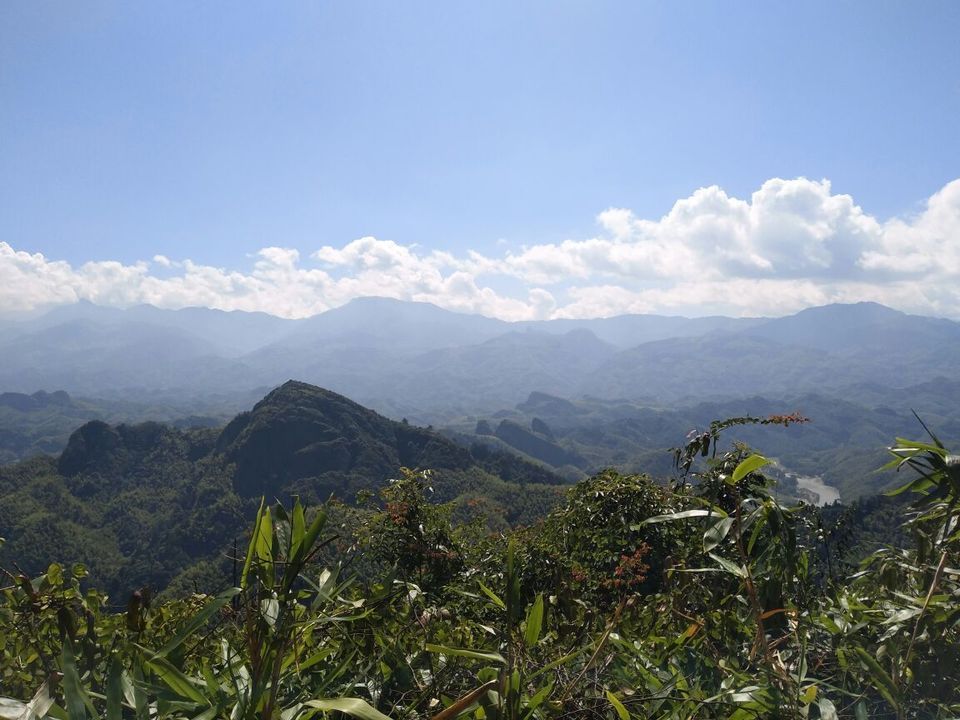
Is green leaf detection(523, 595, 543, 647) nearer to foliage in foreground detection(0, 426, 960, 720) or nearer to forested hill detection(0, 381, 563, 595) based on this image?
foliage in foreground detection(0, 426, 960, 720)

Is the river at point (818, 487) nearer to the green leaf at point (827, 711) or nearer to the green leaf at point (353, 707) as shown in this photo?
the green leaf at point (827, 711)

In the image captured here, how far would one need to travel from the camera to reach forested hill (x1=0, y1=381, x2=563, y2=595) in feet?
294

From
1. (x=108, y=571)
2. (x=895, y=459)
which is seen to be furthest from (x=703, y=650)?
(x=108, y=571)

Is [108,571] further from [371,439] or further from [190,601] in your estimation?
[190,601]

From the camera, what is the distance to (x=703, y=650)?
1.64 metres

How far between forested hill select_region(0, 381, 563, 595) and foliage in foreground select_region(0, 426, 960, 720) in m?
82.7

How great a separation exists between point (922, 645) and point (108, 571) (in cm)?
10536

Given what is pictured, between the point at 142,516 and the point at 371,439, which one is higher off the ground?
the point at 371,439

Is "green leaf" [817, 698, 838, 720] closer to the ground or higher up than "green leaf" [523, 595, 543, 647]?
closer to the ground

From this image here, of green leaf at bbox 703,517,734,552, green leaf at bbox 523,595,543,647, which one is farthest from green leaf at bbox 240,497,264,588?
green leaf at bbox 703,517,734,552

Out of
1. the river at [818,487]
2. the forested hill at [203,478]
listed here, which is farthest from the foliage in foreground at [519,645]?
the river at [818,487]

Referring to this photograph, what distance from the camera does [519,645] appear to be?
1.22 metres

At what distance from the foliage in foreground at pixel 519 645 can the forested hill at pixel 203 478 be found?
8266 cm

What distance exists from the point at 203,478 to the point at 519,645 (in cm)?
14098
